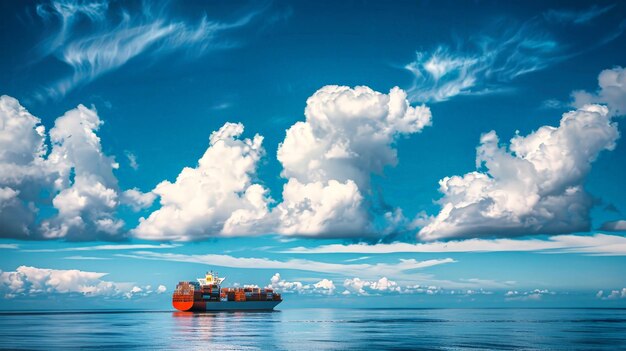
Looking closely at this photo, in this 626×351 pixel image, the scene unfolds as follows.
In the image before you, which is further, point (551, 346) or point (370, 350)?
point (551, 346)

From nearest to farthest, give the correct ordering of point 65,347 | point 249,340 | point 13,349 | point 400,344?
point 13,349 → point 65,347 → point 400,344 → point 249,340

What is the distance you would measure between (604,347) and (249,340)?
6609cm

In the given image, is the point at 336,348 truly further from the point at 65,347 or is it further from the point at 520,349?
the point at 65,347

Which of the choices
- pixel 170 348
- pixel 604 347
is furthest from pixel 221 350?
pixel 604 347

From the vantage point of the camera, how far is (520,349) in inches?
3777

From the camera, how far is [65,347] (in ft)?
328

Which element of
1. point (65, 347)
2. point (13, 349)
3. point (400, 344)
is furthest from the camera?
point (400, 344)

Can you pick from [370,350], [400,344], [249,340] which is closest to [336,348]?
[370,350]

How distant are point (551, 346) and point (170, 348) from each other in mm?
67493

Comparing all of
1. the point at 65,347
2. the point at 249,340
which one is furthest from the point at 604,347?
the point at 65,347

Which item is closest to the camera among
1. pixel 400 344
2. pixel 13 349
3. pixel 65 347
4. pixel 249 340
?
pixel 13 349

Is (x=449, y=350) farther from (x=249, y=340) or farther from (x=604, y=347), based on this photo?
(x=249, y=340)

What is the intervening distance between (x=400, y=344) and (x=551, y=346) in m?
26.9

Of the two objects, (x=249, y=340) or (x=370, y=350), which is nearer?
(x=370, y=350)
